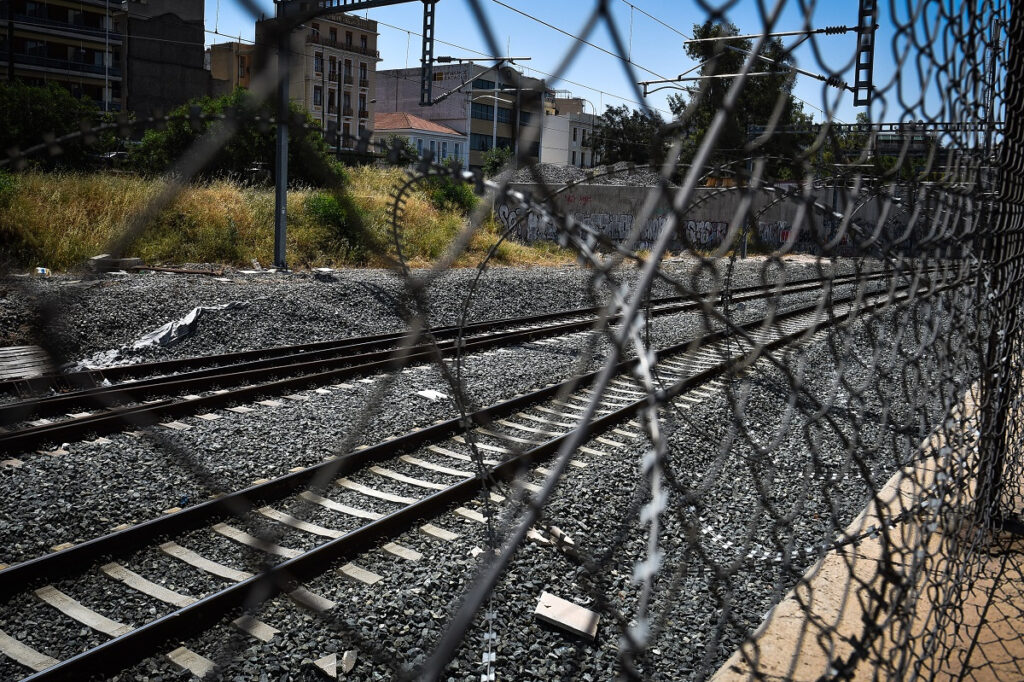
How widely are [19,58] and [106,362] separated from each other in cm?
3301

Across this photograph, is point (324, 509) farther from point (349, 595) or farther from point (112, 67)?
point (112, 67)

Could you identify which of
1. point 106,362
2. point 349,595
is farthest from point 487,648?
point 106,362

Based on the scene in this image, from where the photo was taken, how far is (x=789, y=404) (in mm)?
2443

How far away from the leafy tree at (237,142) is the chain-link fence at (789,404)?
0.08 feet

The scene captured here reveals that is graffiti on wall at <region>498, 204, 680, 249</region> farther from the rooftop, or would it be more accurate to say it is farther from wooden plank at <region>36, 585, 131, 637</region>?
wooden plank at <region>36, 585, 131, 637</region>

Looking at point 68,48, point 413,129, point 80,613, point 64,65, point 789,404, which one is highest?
point 68,48

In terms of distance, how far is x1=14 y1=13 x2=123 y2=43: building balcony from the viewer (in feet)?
111

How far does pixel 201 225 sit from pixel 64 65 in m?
27.0

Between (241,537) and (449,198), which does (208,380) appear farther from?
(449,198)

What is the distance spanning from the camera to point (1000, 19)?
2.19m

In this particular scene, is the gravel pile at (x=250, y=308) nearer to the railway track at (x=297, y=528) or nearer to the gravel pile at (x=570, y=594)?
the railway track at (x=297, y=528)

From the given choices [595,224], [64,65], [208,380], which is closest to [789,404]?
[208,380]

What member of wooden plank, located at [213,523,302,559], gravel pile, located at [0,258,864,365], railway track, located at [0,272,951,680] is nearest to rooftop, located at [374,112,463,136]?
gravel pile, located at [0,258,864,365]

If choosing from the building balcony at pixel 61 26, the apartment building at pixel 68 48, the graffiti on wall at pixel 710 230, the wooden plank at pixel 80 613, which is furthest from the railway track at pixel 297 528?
the building balcony at pixel 61 26
